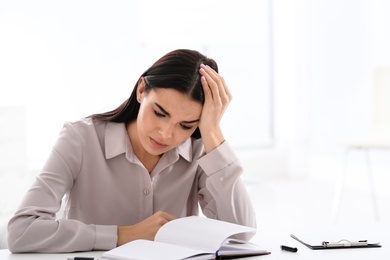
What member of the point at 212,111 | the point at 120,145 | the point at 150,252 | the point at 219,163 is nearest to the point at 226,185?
the point at 219,163

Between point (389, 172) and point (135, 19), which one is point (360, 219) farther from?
point (135, 19)

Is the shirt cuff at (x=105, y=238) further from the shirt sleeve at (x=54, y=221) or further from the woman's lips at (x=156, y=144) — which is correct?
the woman's lips at (x=156, y=144)

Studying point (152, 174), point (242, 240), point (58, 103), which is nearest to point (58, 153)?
point (152, 174)

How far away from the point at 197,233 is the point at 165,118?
37 cm

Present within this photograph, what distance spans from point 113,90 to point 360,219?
7.07 ft

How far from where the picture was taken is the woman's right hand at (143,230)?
4.91ft

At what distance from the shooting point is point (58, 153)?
64.8 inches

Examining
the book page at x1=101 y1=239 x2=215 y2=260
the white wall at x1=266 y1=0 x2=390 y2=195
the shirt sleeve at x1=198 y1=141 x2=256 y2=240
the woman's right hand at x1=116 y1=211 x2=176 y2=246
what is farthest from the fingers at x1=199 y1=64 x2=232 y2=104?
the white wall at x1=266 y1=0 x2=390 y2=195

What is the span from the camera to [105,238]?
1.47 meters

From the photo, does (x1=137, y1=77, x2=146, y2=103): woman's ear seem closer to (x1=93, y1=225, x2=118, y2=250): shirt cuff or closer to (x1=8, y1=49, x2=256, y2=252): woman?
(x1=8, y1=49, x2=256, y2=252): woman

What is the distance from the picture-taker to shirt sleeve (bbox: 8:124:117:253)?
1447mm

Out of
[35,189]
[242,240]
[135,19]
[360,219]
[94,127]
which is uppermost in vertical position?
[135,19]

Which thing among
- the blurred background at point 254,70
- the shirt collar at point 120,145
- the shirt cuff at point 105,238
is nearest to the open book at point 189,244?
the shirt cuff at point 105,238

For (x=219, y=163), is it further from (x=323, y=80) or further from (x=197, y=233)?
(x=323, y=80)
